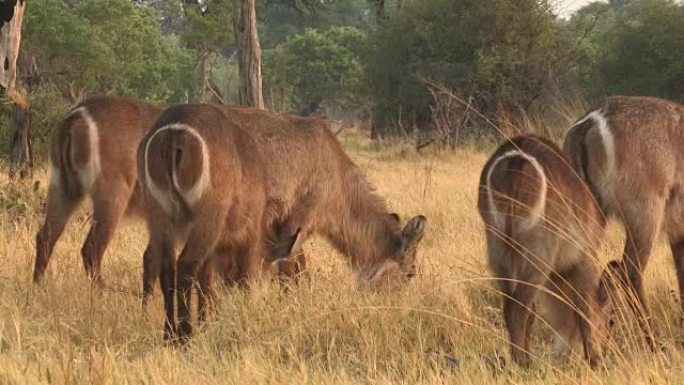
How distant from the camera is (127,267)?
19.7 feet

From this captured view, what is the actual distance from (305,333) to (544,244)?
1.19 m

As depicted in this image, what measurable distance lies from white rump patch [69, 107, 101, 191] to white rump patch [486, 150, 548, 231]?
2821 mm

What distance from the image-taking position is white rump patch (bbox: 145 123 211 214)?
4.34 meters

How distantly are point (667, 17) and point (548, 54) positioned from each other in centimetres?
249

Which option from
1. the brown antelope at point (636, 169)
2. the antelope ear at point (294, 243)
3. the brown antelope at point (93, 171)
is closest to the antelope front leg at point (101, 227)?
the brown antelope at point (93, 171)

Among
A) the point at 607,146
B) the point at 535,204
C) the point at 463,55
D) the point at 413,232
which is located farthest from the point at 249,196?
the point at 463,55

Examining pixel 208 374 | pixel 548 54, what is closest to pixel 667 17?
pixel 548 54

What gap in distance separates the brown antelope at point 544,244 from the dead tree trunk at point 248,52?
6922 millimetres

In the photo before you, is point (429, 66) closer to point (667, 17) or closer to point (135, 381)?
point (667, 17)

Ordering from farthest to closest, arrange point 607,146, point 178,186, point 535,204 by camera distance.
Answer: point 607,146
point 178,186
point 535,204

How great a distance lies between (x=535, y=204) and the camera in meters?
3.78

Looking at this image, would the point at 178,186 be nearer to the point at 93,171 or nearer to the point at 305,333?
the point at 305,333

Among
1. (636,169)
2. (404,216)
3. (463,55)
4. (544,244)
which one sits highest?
(463,55)

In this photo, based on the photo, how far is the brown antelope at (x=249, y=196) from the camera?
4367 millimetres
